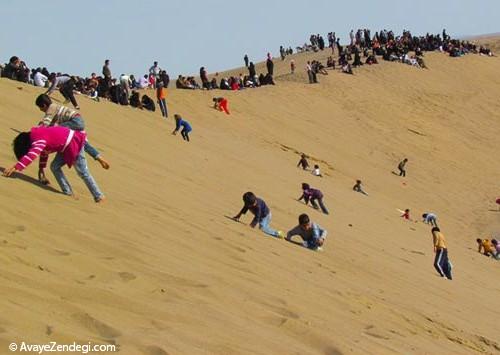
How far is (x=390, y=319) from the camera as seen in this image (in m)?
7.94

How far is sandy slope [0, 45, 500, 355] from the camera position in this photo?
17.9 ft

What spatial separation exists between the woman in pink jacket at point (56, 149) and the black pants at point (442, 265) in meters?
6.76

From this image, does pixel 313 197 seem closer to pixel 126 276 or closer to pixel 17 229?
pixel 17 229

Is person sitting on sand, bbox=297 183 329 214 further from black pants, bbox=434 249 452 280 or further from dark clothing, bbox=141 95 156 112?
dark clothing, bbox=141 95 156 112

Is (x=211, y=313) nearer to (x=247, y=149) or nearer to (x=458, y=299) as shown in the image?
(x=458, y=299)

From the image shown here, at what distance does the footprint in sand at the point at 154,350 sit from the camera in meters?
4.79

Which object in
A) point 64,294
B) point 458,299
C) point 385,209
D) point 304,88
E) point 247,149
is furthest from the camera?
point 304,88

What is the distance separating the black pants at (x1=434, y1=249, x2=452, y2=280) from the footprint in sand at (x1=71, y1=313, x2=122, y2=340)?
943 centimetres

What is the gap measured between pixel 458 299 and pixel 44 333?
7862mm

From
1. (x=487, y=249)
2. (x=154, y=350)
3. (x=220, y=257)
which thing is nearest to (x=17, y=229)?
(x=220, y=257)

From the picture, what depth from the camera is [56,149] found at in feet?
28.7

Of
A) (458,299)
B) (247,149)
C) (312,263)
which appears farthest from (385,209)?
(312,263)

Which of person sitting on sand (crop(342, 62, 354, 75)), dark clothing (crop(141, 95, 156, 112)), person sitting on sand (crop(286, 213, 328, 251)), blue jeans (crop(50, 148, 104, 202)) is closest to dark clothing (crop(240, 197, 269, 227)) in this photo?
person sitting on sand (crop(286, 213, 328, 251))

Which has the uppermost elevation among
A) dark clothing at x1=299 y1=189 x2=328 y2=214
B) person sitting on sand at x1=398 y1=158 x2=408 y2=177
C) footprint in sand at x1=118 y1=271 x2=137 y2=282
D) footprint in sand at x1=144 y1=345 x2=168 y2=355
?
footprint in sand at x1=144 y1=345 x2=168 y2=355
